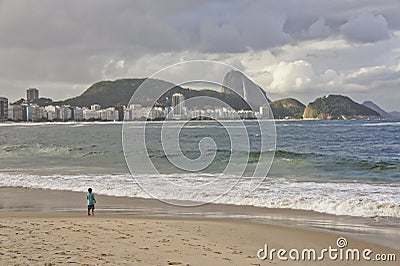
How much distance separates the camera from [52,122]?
159 meters

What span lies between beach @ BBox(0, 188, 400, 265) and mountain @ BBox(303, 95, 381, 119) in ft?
449

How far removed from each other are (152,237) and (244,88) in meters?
4.19

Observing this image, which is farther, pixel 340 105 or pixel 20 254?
pixel 340 105

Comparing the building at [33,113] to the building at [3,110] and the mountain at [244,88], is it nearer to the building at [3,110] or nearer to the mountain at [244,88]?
the building at [3,110]

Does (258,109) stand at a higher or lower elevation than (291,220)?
higher

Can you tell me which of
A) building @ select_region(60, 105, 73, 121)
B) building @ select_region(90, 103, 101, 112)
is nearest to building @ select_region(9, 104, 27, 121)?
building @ select_region(60, 105, 73, 121)

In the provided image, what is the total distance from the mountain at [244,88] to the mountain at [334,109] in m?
138

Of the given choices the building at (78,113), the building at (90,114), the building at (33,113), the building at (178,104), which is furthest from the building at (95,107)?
the building at (178,104)

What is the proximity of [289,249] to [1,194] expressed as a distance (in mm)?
13701

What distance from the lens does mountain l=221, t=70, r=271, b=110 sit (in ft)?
35.0

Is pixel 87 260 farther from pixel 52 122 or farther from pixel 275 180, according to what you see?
pixel 52 122

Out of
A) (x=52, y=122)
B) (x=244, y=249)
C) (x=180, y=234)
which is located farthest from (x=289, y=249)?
(x=52, y=122)

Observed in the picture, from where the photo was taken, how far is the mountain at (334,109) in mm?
149125

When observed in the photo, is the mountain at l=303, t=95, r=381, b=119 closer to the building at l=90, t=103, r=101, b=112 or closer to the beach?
the building at l=90, t=103, r=101, b=112
